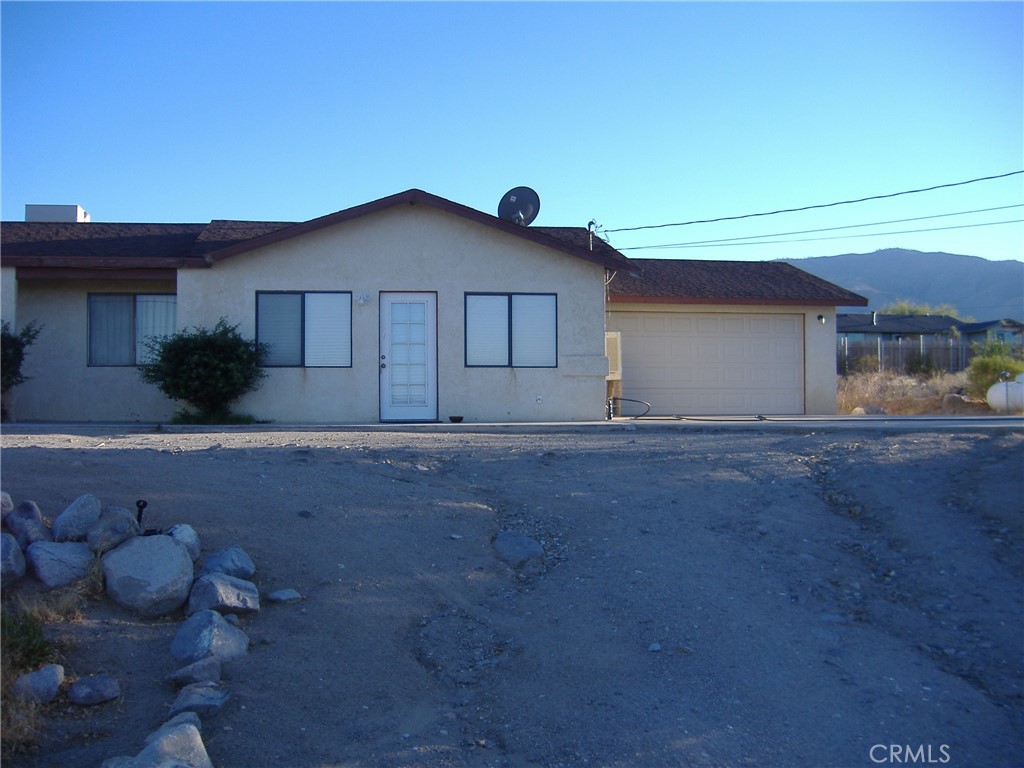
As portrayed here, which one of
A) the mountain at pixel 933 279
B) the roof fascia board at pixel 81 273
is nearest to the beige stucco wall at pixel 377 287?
the roof fascia board at pixel 81 273

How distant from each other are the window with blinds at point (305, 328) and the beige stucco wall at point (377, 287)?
0.41 feet

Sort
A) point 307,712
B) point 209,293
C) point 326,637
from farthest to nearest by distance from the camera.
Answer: point 209,293
point 326,637
point 307,712

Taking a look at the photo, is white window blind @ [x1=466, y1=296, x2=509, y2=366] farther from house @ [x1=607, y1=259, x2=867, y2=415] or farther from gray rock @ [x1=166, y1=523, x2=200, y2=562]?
gray rock @ [x1=166, y1=523, x2=200, y2=562]

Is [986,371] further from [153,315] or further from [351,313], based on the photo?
[153,315]

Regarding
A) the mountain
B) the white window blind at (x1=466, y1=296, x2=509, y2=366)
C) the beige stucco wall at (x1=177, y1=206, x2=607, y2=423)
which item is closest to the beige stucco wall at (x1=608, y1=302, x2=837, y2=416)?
the beige stucco wall at (x1=177, y1=206, x2=607, y2=423)

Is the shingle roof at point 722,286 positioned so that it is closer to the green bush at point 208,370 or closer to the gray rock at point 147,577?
the green bush at point 208,370

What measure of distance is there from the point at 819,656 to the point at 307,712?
10.7 ft

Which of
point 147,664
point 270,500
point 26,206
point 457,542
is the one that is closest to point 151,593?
point 147,664

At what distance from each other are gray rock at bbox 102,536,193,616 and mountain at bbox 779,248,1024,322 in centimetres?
9029

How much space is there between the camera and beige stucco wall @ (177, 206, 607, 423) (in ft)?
52.1

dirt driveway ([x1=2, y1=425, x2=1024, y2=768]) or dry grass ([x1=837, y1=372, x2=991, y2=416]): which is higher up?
dry grass ([x1=837, y1=372, x2=991, y2=416])

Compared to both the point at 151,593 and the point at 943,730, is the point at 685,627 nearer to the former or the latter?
the point at 943,730

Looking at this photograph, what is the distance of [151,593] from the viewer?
630cm

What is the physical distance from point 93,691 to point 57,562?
1.31 metres
